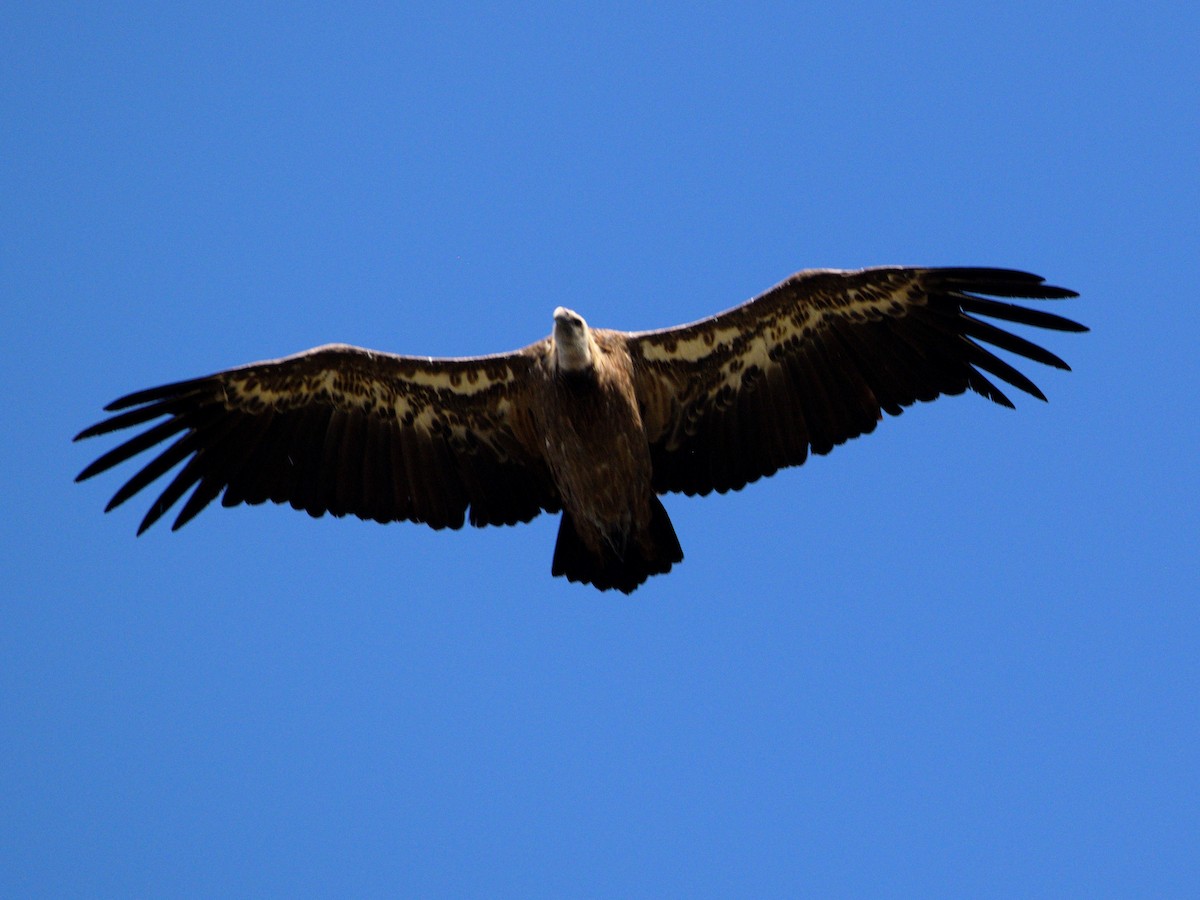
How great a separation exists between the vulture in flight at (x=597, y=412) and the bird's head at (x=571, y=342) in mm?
61

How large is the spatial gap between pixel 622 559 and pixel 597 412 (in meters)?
1.34

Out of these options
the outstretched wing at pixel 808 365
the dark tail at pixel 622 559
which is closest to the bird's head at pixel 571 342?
the outstretched wing at pixel 808 365

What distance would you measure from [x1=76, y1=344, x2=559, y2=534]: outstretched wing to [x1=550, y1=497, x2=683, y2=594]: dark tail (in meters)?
0.53

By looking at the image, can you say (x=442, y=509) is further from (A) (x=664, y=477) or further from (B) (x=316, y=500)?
(A) (x=664, y=477)

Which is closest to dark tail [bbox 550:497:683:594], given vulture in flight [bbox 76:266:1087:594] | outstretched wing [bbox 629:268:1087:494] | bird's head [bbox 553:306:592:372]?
vulture in flight [bbox 76:266:1087:594]

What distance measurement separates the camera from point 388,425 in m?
13.1

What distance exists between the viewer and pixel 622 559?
12.7m

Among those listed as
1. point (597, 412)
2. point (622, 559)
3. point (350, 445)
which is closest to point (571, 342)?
point (597, 412)

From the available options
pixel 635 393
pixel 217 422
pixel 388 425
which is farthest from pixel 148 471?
pixel 635 393

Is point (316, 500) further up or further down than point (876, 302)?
further down

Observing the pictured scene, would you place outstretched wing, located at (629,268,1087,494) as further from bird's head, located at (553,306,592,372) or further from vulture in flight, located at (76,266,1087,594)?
bird's head, located at (553,306,592,372)

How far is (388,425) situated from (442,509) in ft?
2.75

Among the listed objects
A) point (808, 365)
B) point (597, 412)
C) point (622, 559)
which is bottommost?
point (622, 559)

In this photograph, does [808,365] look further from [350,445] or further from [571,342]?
[350,445]
